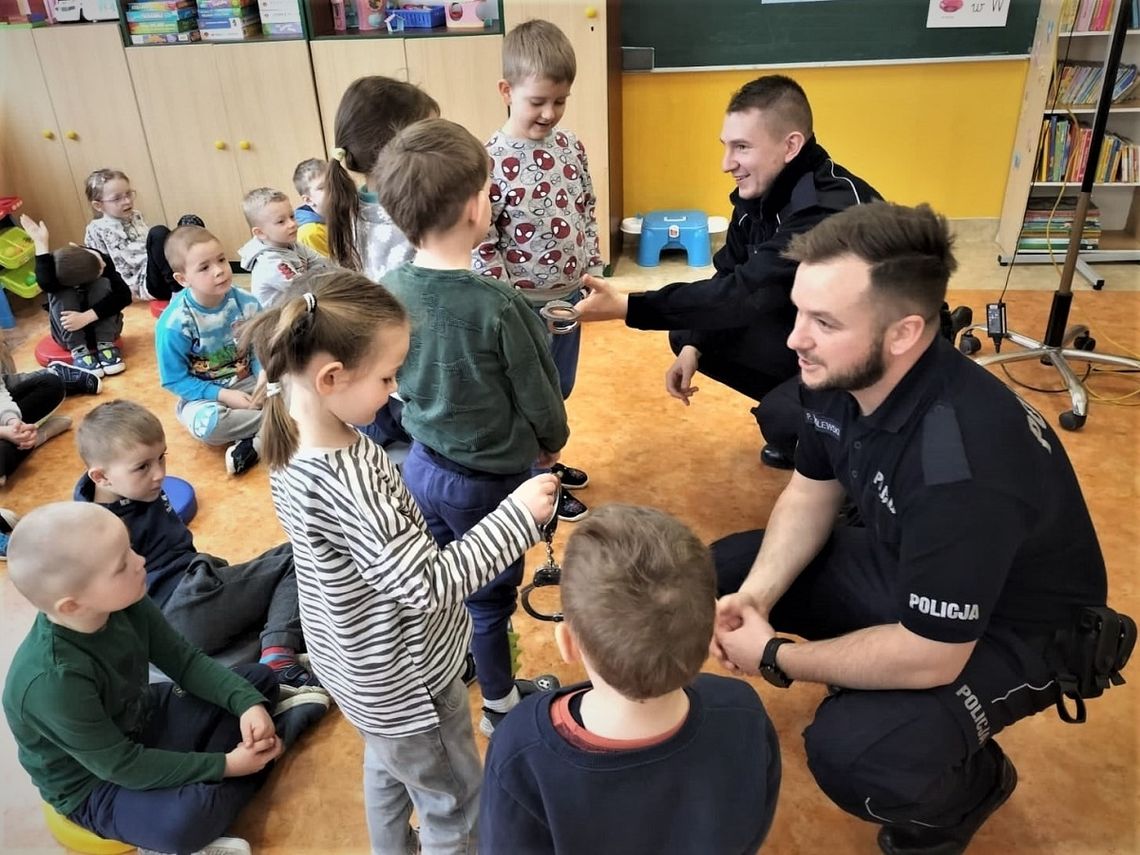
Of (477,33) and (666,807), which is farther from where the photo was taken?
(477,33)

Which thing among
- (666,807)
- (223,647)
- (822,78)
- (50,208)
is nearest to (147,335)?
(50,208)

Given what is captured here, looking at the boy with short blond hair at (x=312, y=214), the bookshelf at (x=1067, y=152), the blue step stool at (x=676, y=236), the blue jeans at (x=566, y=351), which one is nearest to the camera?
the blue jeans at (x=566, y=351)

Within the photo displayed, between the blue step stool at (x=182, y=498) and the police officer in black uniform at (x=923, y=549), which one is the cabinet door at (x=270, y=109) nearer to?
the blue step stool at (x=182, y=498)

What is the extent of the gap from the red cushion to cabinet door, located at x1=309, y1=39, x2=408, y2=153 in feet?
5.04

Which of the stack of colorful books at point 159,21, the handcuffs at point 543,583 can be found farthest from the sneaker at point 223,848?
the stack of colorful books at point 159,21

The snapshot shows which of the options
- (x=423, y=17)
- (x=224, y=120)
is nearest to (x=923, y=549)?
(x=423, y=17)

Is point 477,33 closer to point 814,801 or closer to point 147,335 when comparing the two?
point 147,335

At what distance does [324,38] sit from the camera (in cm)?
415

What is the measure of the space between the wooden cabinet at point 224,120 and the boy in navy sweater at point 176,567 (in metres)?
2.59

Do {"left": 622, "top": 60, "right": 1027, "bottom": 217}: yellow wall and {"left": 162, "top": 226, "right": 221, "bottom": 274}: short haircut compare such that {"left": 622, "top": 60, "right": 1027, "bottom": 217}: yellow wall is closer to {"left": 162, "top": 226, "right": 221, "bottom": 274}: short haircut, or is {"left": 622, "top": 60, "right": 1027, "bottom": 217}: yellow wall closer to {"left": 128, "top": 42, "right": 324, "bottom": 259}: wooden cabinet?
{"left": 128, "top": 42, "right": 324, "bottom": 259}: wooden cabinet

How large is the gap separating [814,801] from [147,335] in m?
→ 3.55

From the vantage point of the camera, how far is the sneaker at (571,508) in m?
2.62

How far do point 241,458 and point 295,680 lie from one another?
3.80 ft

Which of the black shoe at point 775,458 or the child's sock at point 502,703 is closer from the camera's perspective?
the child's sock at point 502,703
